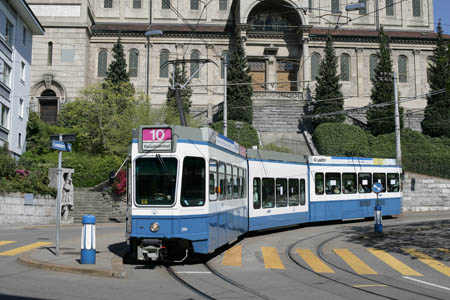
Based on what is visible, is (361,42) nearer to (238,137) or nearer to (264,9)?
(264,9)

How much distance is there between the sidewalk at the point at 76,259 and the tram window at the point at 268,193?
208 inches

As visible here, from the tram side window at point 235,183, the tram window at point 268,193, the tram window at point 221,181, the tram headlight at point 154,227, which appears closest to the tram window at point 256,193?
the tram window at point 268,193

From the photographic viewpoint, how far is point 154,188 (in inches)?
420

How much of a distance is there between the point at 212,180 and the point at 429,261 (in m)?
6.11

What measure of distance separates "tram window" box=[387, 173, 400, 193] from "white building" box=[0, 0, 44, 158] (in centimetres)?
2395

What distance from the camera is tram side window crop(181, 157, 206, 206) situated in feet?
34.8

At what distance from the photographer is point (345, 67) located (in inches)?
2238

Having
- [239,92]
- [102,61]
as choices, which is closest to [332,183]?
[239,92]

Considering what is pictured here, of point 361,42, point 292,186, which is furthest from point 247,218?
point 361,42

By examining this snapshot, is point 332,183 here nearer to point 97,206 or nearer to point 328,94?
point 97,206

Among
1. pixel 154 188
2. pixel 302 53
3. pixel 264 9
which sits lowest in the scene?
pixel 154 188

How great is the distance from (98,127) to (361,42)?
35739mm

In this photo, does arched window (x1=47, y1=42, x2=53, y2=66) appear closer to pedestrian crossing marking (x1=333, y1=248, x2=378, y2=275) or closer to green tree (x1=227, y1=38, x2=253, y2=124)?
green tree (x1=227, y1=38, x2=253, y2=124)

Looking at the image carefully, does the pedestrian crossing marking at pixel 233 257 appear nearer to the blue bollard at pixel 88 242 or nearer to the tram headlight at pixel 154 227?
the tram headlight at pixel 154 227
